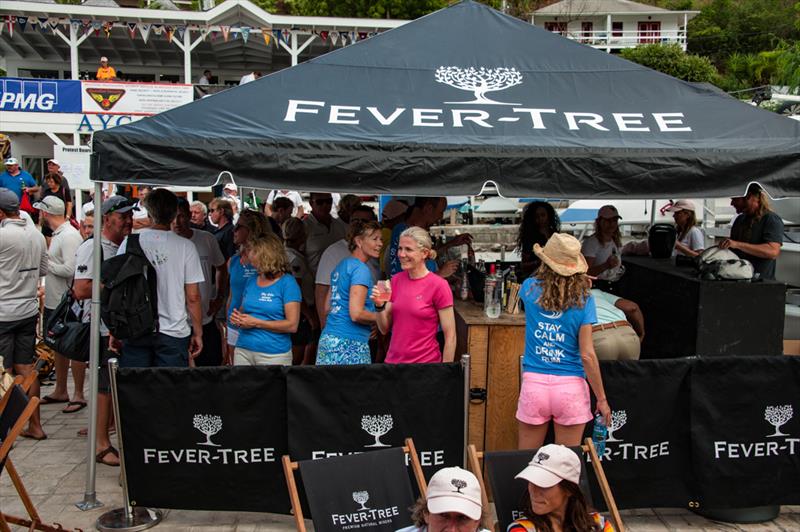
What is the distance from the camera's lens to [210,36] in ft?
84.9

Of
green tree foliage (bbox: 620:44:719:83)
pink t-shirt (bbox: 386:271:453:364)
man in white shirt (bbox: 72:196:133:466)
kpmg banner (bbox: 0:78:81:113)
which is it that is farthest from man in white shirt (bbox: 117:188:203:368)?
green tree foliage (bbox: 620:44:719:83)

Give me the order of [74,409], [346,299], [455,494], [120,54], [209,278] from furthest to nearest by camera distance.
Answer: [120,54], [74,409], [209,278], [346,299], [455,494]

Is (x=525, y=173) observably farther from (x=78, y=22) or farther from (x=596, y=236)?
(x=78, y=22)

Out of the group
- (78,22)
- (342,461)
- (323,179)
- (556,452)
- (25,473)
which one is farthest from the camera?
(78,22)

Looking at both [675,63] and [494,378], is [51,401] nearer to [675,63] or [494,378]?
[494,378]

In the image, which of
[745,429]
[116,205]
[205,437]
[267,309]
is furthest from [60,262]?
[745,429]

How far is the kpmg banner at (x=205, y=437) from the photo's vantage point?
13.8 ft

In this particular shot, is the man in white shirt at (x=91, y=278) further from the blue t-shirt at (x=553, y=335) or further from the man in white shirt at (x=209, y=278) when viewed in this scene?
the blue t-shirt at (x=553, y=335)

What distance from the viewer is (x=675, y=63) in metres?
49.3

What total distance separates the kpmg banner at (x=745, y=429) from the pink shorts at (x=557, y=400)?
2.70 ft

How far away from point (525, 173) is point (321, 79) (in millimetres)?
1865

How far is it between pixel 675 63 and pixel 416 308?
50.9 m

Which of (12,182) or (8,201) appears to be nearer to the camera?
(8,201)

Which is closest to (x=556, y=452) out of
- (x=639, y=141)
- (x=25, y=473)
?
(x=639, y=141)
